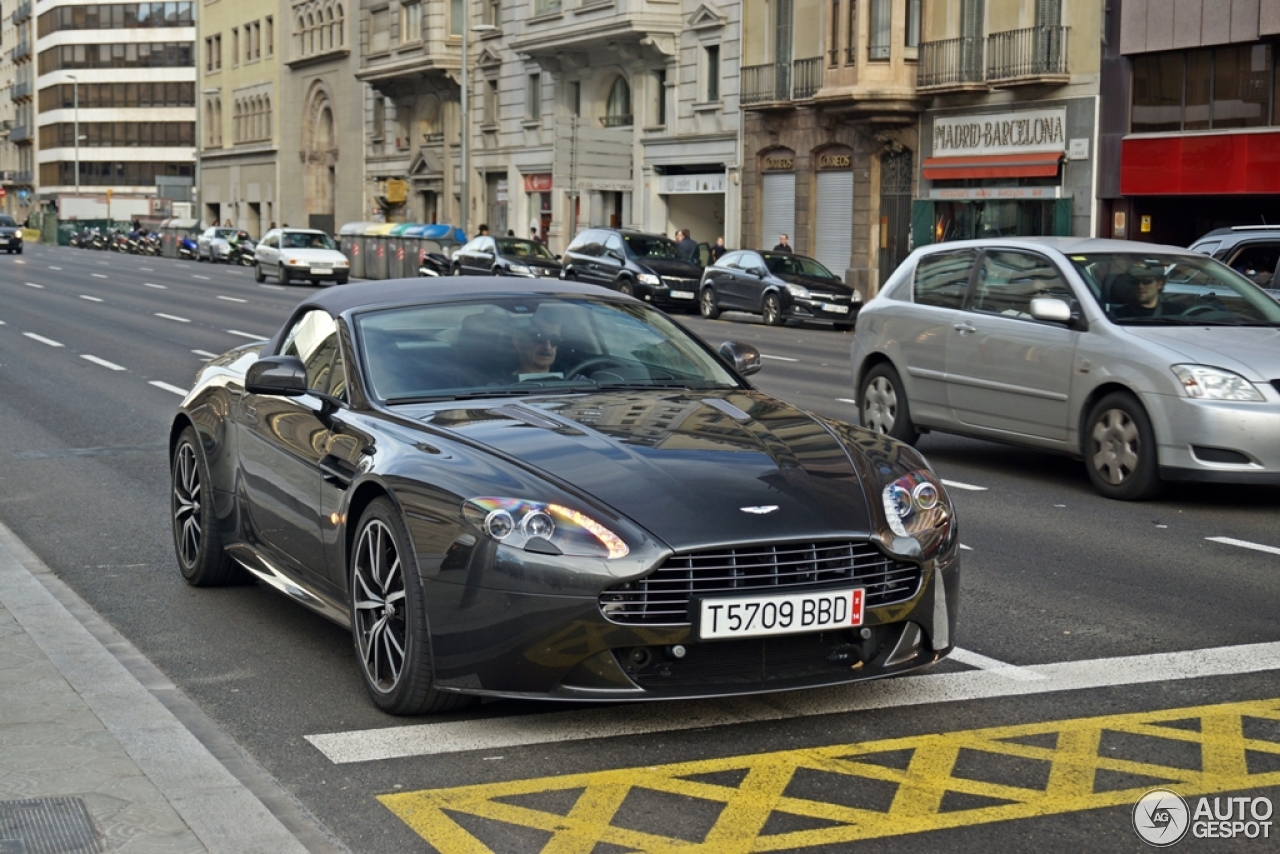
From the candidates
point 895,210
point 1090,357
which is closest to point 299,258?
point 895,210

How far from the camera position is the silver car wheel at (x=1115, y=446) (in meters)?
10.8

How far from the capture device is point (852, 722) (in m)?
5.67

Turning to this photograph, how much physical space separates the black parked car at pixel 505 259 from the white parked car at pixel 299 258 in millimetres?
5332

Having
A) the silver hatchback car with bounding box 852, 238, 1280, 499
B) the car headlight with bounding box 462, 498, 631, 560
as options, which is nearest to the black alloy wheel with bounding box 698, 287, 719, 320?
the silver hatchback car with bounding box 852, 238, 1280, 499

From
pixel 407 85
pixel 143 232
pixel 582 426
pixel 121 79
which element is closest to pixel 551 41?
pixel 407 85

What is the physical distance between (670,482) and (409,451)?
96 cm

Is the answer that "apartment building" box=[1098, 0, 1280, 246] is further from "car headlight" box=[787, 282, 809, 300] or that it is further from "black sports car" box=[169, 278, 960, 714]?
"black sports car" box=[169, 278, 960, 714]

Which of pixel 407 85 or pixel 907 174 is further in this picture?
pixel 407 85

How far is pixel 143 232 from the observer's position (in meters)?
89.6

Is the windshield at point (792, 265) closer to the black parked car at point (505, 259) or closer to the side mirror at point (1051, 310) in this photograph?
the black parked car at point (505, 259)

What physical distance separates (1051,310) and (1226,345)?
107cm

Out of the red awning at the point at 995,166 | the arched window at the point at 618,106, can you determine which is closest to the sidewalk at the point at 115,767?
the red awning at the point at 995,166

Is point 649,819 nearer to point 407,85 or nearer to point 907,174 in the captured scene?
point 907,174

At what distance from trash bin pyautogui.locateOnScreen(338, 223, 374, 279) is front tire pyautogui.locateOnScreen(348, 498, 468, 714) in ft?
163
